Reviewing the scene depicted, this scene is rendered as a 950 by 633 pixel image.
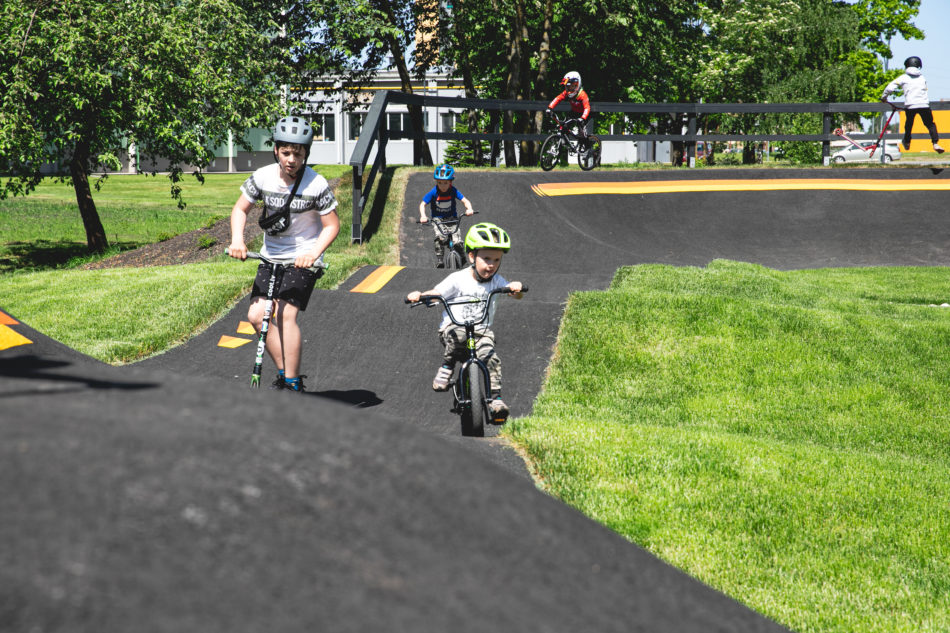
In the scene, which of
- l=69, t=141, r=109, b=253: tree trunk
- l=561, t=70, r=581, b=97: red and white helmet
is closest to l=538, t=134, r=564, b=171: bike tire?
l=561, t=70, r=581, b=97: red and white helmet

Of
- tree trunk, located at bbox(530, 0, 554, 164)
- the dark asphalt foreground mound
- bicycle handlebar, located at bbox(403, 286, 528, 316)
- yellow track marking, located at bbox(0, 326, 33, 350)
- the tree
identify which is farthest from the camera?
tree trunk, located at bbox(530, 0, 554, 164)

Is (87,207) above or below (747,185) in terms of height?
below

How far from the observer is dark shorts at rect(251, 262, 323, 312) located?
613 cm

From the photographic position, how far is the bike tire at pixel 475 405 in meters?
6.18

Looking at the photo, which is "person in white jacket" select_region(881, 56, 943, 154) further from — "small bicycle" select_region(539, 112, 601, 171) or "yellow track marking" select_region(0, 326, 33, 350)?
"yellow track marking" select_region(0, 326, 33, 350)

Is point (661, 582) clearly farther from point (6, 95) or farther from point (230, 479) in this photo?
point (6, 95)

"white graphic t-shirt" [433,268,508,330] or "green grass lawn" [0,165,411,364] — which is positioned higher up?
"white graphic t-shirt" [433,268,508,330]

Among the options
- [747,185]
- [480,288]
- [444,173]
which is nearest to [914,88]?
[747,185]

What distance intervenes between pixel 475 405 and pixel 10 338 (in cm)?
314

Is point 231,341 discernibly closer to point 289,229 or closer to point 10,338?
point 289,229

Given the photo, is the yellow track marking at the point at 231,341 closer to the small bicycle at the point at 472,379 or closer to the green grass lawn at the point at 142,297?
the green grass lawn at the point at 142,297

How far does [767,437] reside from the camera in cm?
729

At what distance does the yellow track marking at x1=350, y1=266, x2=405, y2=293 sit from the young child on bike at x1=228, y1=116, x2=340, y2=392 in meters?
4.86

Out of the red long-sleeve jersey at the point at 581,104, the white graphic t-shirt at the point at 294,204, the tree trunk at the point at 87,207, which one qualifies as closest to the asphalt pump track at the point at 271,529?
the white graphic t-shirt at the point at 294,204
